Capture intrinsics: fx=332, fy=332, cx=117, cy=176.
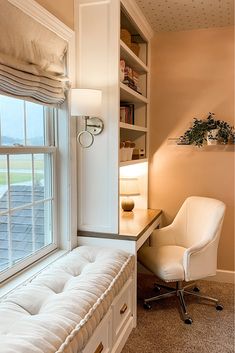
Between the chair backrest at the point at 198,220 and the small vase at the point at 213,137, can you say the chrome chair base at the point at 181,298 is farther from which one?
the small vase at the point at 213,137

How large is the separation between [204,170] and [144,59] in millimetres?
1265

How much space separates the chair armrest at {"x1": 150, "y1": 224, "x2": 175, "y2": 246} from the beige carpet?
1.52 ft

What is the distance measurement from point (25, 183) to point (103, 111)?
82cm

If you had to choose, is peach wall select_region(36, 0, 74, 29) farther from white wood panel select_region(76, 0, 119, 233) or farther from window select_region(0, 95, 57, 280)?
window select_region(0, 95, 57, 280)

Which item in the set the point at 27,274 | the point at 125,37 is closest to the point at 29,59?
the point at 125,37

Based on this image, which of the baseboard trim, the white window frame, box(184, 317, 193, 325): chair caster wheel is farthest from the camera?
the baseboard trim

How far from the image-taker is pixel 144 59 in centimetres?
333

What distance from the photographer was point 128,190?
3238mm

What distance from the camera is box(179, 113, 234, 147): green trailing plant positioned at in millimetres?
3137

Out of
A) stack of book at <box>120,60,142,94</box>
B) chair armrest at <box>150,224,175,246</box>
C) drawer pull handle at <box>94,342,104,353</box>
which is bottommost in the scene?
drawer pull handle at <box>94,342,104,353</box>

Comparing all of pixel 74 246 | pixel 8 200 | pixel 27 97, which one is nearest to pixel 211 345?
pixel 74 246

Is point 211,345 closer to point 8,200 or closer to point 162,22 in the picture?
point 8,200

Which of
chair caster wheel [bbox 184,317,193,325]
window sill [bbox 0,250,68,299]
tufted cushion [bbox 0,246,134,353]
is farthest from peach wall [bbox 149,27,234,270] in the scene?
window sill [bbox 0,250,68,299]

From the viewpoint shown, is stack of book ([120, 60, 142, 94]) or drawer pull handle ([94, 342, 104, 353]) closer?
drawer pull handle ([94, 342, 104, 353])
